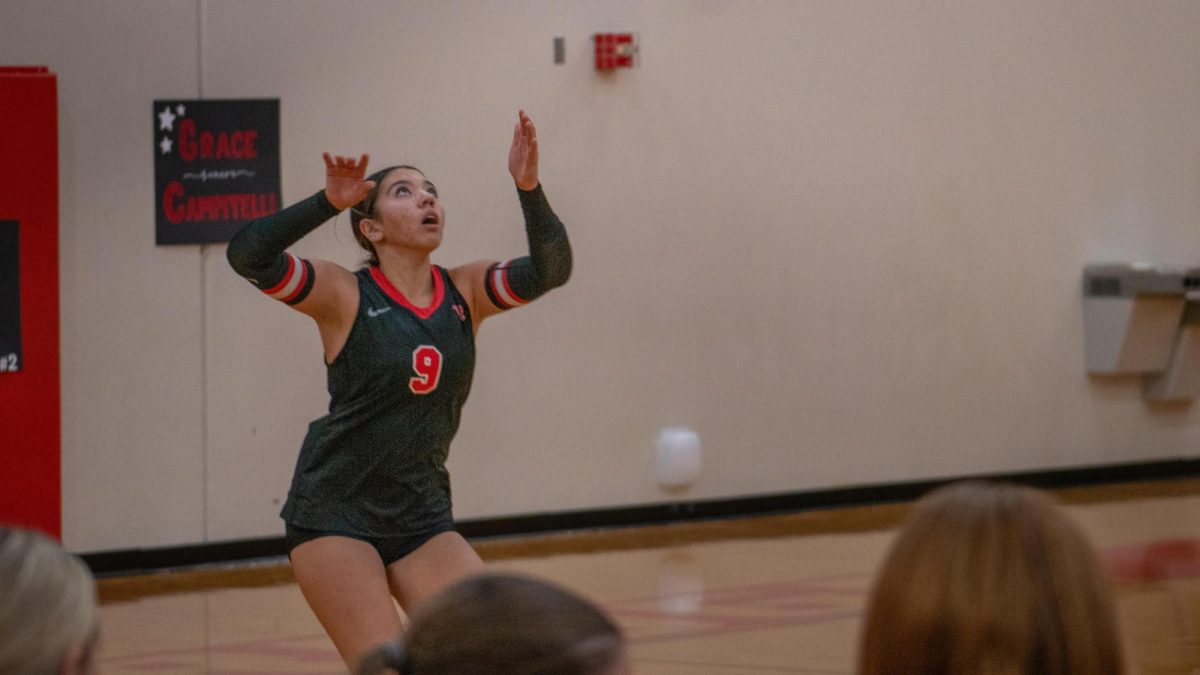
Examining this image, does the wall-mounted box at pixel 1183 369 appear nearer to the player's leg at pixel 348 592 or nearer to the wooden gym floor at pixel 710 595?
the wooden gym floor at pixel 710 595

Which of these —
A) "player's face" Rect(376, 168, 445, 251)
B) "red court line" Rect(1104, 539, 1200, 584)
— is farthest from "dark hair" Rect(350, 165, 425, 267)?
"red court line" Rect(1104, 539, 1200, 584)

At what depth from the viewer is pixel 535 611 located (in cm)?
138

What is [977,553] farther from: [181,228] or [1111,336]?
[1111,336]

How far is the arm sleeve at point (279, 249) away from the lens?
351cm

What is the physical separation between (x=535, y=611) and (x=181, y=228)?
6.22 metres

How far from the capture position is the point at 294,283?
3609mm

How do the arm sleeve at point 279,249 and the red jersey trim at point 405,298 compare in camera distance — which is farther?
the red jersey trim at point 405,298

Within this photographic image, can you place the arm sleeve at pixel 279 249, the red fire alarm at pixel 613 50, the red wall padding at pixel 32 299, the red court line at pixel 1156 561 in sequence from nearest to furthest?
the arm sleeve at pixel 279 249 → the red court line at pixel 1156 561 → the red wall padding at pixel 32 299 → the red fire alarm at pixel 613 50

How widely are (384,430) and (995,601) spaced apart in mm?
2433

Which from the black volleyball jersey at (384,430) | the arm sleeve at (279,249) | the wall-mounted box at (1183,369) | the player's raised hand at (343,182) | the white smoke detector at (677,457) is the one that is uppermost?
the player's raised hand at (343,182)

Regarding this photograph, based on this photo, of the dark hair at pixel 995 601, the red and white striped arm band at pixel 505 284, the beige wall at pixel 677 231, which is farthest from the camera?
the beige wall at pixel 677 231

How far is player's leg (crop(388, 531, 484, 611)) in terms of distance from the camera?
11.6ft

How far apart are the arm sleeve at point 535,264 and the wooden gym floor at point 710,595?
173 centimetres

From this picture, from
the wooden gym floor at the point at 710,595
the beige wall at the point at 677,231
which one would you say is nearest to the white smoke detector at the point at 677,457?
the beige wall at the point at 677,231
